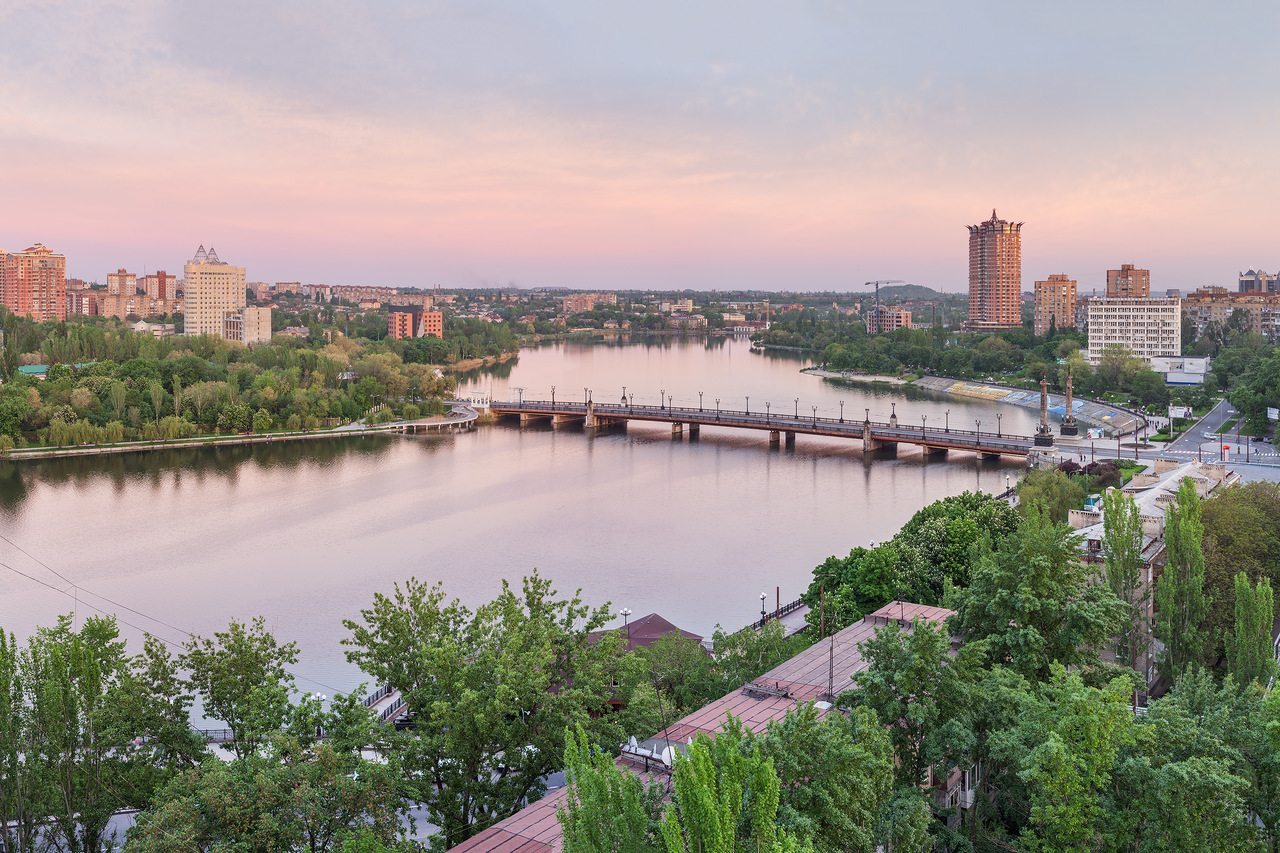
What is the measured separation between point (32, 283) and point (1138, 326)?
7668 cm

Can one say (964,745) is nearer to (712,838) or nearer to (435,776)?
(712,838)

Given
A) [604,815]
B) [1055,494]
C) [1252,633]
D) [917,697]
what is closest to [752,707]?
[917,697]

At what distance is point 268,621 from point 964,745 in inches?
475

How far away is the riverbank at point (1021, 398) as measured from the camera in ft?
114

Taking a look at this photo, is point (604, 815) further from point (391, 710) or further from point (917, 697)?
point (391, 710)

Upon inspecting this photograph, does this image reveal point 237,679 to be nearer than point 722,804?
No

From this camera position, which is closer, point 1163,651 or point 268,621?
point 1163,651

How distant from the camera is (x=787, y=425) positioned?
112 feet

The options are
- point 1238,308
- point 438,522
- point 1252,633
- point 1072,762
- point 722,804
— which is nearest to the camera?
point 722,804

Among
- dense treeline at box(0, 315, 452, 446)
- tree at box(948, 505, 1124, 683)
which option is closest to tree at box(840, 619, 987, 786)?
tree at box(948, 505, 1124, 683)

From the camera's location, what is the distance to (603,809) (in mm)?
4676

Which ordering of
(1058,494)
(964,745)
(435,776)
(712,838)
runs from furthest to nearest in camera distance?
1. (1058,494)
2. (435,776)
3. (964,745)
4. (712,838)

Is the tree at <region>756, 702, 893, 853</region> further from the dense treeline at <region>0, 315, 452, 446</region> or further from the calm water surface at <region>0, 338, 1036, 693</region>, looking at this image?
the dense treeline at <region>0, 315, 452, 446</region>

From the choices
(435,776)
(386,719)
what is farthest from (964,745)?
(386,719)
